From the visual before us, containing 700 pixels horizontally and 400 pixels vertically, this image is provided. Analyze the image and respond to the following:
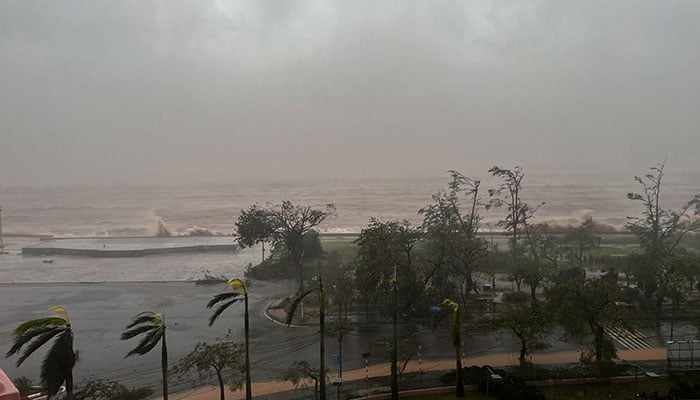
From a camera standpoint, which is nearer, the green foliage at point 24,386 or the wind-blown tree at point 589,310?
the green foliage at point 24,386

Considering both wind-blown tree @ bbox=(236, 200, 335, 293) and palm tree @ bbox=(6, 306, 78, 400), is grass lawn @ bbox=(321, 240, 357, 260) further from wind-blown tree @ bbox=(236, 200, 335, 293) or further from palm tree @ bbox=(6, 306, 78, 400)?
palm tree @ bbox=(6, 306, 78, 400)

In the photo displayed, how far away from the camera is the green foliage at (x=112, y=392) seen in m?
13.0

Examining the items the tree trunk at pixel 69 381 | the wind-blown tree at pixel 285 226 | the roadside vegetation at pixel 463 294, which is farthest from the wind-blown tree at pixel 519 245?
the tree trunk at pixel 69 381

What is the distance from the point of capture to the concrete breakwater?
43.2 m

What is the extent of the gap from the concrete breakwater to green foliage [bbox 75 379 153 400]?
2918 centimetres

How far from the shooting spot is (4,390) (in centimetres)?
664

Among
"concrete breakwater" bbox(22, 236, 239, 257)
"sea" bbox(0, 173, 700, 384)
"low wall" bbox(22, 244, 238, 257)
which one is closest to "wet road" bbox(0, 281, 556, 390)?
"sea" bbox(0, 173, 700, 384)

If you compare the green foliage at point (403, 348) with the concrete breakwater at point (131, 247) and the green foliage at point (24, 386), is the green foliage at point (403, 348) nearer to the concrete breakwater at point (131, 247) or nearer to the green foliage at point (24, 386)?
the green foliage at point (24, 386)

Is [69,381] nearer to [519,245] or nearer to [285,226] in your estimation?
[285,226]

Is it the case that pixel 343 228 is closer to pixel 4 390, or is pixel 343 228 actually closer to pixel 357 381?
pixel 357 381

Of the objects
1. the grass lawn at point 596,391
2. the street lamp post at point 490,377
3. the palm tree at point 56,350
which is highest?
the palm tree at point 56,350

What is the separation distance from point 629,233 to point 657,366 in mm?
35487

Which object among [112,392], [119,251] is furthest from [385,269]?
[119,251]

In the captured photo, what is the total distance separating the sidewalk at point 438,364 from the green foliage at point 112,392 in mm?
938
